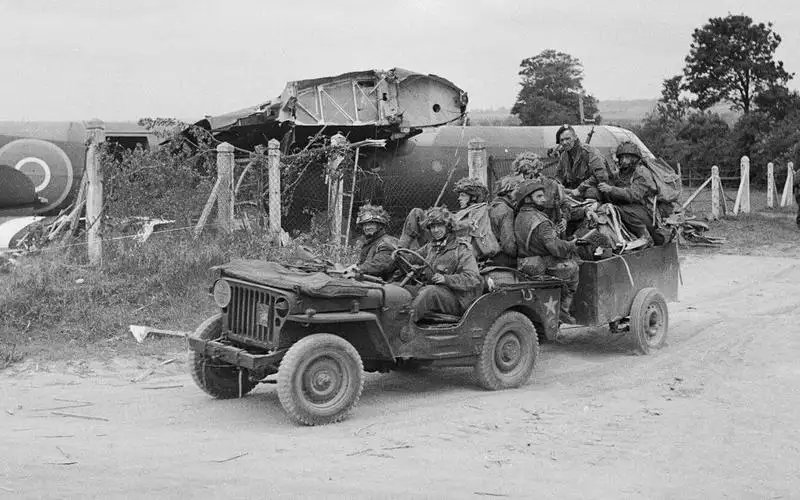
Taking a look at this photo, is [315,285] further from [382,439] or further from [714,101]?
[714,101]

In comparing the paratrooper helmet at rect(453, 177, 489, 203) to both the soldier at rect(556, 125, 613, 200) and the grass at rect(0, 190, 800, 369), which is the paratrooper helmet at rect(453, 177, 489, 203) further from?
the grass at rect(0, 190, 800, 369)

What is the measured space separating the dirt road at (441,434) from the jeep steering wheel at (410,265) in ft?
3.39

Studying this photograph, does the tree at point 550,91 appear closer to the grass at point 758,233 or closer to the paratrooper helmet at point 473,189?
the grass at point 758,233

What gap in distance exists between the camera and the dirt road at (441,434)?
5.82m

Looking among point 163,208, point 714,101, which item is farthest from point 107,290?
point 714,101

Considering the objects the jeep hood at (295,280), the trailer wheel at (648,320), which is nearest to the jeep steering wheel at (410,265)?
the jeep hood at (295,280)

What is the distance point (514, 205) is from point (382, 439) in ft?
11.7

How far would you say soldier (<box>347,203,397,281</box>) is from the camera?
862 centimetres

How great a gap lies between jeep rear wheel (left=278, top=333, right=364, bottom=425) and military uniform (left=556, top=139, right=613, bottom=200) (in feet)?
14.8

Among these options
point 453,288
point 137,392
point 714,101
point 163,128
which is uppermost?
point 714,101

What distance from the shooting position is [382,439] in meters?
6.87

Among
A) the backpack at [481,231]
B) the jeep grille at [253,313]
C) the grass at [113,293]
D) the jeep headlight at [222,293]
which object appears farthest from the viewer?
the grass at [113,293]

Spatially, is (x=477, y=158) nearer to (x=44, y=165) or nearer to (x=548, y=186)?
(x=548, y=186)

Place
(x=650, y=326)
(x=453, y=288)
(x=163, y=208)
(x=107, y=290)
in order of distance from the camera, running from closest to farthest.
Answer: (x=453, y=288), (x=650, y=326), (x=107, y=290), (x=163, y=208)
